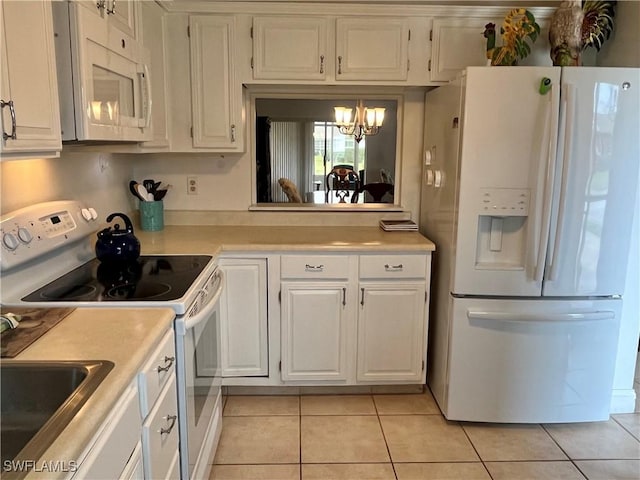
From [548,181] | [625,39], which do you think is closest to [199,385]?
[548,181]

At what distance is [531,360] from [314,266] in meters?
1.20

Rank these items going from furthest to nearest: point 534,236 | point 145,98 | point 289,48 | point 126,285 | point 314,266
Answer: point 289,48 → point 314,266 → point 534,236 → point 145,98 → point 126,285

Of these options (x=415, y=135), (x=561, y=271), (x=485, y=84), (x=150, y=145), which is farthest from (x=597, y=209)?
(x=150, y=145)

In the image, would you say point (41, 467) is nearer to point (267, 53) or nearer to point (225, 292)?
point (225, 292)

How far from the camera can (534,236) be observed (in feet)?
7.75

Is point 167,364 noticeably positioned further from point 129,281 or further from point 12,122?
point 12,122

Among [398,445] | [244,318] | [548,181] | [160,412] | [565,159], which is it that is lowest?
[398,445]

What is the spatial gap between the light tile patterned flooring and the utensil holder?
44.2 inches

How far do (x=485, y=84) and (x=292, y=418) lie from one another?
1940mm

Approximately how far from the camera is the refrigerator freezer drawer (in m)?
2.50

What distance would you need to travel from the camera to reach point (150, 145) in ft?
8.37

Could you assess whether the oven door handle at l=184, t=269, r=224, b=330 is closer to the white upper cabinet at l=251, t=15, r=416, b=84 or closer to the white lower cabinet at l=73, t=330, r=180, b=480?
the white lower cabinet at l=73, t=330, r=180, b=480

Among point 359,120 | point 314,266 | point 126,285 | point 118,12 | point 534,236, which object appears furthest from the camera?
point 359,120

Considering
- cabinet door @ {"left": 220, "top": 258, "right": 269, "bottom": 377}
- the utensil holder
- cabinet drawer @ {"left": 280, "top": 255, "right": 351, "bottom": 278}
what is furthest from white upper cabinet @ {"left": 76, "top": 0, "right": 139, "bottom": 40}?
cabinet drawer @ {"left": 280, "top": 255, "right": 351, "bottom": 278}
